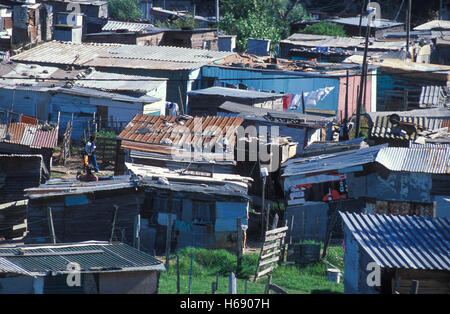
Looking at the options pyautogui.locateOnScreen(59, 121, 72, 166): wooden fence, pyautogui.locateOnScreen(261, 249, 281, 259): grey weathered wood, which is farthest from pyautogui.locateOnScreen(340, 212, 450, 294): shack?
pyautogui.locateOnScreen(59, 121, 72, 166): wooden fence

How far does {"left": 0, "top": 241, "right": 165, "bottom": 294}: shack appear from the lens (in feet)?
36.3

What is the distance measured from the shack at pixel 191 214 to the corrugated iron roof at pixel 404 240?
4.47 metres

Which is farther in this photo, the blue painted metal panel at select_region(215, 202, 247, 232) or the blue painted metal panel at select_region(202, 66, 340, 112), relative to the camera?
the blue painted metal panel at select_region(202, 66, 340, 112)

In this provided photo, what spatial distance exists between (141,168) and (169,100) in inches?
485

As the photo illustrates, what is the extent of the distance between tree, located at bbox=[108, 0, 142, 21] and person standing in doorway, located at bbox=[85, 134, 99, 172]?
30.9 metres

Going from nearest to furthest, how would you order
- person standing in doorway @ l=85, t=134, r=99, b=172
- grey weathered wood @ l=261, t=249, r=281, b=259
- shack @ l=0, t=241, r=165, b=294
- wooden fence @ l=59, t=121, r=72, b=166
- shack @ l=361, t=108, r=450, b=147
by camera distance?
1. shack @ l=0, t=241, r=165, b=294
2. grey weathered wood @ l=261, t=249, r=281, b=259
3. shack @ l=361, t=108, r=450, b=147
4. person standing in doorway @ l=85, t=134, r=99, b=172
5. wooden fence @ l=59, t=121, r=72, b=166

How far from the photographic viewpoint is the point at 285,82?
29.5 metres

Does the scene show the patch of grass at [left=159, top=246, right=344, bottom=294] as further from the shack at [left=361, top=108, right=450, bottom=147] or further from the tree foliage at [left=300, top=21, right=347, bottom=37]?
the tree foliage at [left=300, top=21, right=347, bottom=37]

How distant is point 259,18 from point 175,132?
27075mm

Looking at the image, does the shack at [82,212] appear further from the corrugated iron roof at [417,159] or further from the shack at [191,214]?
the corrugated iron roof at [417,159]

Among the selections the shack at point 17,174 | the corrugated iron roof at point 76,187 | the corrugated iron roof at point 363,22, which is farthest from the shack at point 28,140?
the corrugated iron roof at point 363,22

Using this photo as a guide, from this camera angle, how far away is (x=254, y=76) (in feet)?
98.1

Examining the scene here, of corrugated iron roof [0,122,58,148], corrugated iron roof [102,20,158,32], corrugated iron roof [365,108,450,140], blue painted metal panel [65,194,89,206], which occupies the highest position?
corrugated iron roof [102,20,158,32]

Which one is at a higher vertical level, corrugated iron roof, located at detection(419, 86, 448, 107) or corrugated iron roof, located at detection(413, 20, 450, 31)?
corrugated iron roof, located at detection(413, 20, 450, 31)
